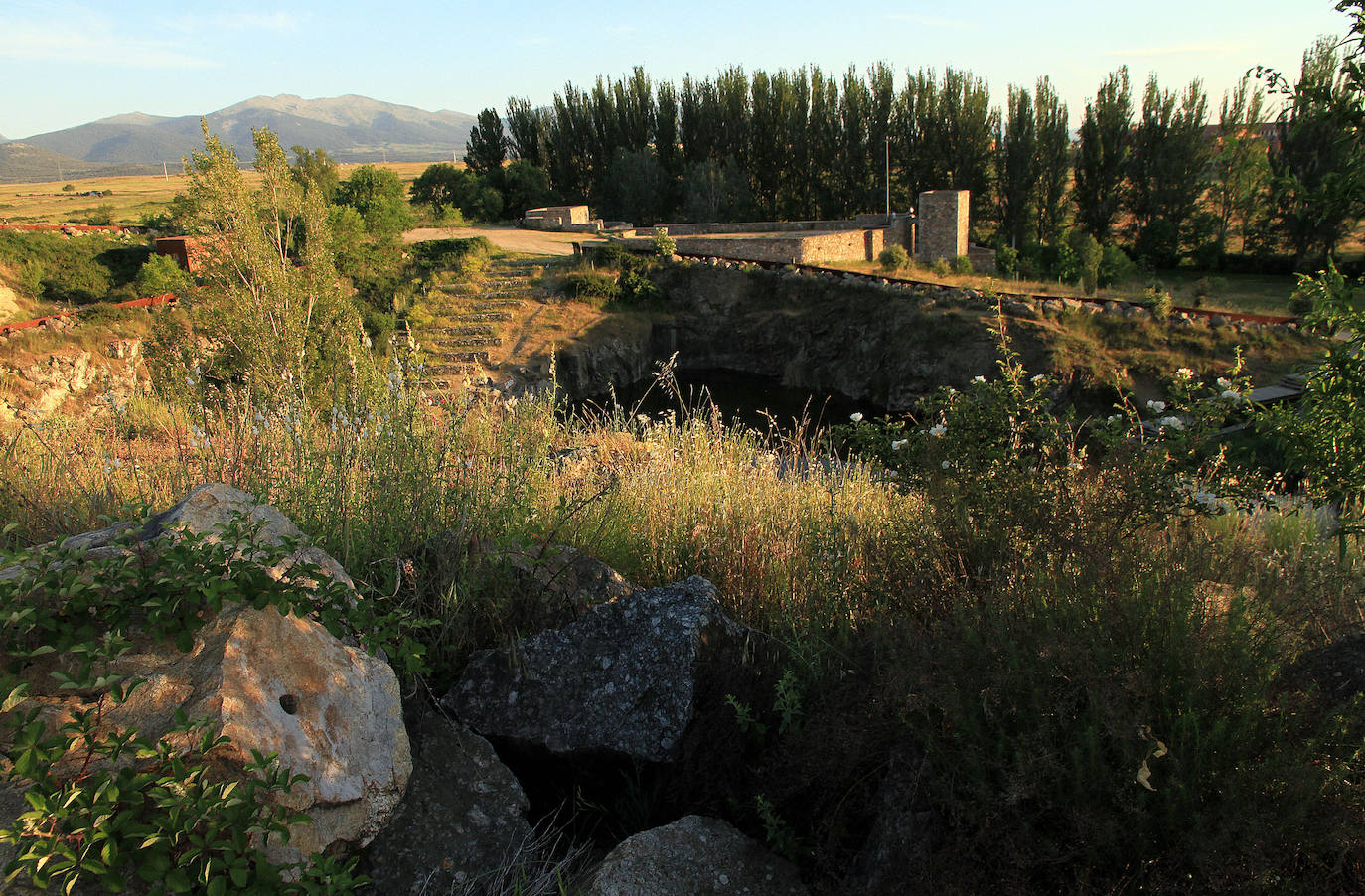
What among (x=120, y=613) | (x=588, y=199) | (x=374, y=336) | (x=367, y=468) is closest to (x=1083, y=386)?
(x=374, y=336)

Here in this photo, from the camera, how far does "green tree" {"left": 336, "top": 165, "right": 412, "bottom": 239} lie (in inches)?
1177

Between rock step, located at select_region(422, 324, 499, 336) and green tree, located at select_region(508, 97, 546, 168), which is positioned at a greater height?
green tree, located at select_region(508, 97, 546, 168)

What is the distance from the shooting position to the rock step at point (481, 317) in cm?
2812

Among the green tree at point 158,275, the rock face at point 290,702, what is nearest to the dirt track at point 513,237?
the green tree at point 158,275

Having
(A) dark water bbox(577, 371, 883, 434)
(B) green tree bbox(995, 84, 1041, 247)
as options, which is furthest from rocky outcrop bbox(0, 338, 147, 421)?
(B) green tree bbox(995, 84, 1041, 247)

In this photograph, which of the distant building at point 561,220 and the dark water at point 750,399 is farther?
the distant building at point 561,220

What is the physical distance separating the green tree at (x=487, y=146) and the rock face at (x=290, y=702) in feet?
146

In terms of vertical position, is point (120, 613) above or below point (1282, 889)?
above

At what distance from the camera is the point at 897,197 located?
3891 cm

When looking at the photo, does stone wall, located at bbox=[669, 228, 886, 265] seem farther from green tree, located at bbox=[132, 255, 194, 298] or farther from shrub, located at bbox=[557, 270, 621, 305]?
green tree, located at bbox=[132, 255, 194, 298]

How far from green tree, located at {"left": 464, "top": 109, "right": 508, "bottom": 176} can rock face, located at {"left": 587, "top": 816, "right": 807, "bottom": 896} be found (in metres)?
44.9

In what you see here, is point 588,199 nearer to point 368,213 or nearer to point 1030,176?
point 368,213

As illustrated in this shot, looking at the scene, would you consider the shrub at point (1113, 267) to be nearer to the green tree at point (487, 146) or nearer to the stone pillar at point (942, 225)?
the stone pillar at point (942, 225)

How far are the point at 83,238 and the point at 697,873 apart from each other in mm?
35365
